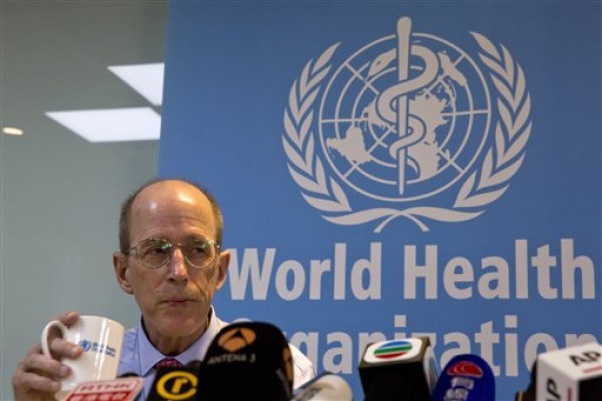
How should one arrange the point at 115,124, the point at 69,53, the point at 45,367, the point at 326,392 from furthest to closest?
the point at 69,53 < the point at 115,124 < the point at 45,367 < the point at 326,392

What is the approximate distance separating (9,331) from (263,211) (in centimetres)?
138

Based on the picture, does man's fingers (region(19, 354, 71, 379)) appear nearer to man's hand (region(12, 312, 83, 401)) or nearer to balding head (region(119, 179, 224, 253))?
man's hand (region(12, 312, 83, 401))

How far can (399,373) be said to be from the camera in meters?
→ 1.12

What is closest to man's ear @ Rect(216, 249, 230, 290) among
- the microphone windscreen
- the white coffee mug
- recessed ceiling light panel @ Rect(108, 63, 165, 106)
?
the white coffee mug

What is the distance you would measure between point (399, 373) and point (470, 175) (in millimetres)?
1719

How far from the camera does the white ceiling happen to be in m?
3.56

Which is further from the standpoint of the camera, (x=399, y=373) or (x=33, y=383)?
(x=33, y=383)

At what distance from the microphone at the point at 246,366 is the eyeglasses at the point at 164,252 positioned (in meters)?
0.85

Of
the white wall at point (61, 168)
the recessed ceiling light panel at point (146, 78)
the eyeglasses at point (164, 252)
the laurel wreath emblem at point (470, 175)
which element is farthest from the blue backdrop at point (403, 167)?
the eyeglasses at point (164, 252)

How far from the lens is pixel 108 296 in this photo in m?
3.44

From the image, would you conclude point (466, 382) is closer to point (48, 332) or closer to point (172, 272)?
point (48, 332)

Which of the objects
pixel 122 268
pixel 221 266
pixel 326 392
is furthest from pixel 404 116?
pixel 326 392

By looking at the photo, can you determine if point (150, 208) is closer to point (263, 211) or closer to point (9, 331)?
point (263, 211)

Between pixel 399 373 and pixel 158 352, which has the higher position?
pixel 399 373
